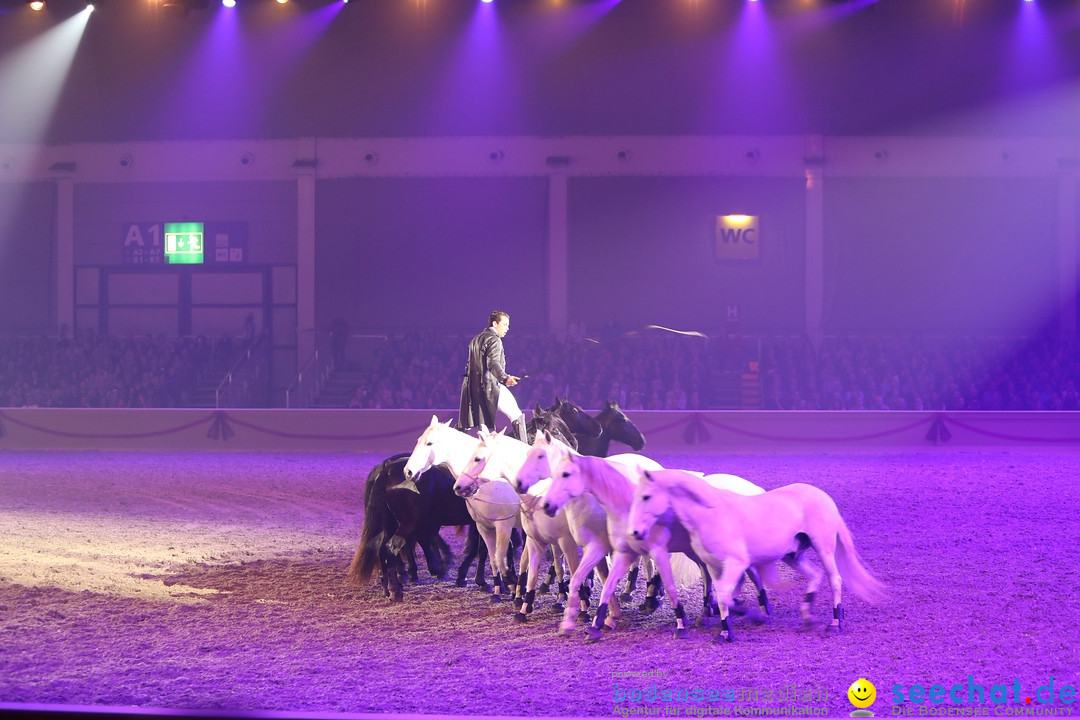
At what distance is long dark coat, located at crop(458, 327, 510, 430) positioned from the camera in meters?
8.05

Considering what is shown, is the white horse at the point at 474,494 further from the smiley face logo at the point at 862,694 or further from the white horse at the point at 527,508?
the smiley face logo at the point at 862,694

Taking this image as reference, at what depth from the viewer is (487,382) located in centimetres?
809

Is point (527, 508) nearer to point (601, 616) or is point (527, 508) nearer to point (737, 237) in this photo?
point (601, 616)

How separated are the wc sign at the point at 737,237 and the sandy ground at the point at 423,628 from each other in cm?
1295

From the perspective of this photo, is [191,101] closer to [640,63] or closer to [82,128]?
[82,128]

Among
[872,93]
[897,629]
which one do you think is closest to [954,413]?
[872,93]

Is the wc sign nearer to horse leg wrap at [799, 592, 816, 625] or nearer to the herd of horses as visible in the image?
the herd of horses

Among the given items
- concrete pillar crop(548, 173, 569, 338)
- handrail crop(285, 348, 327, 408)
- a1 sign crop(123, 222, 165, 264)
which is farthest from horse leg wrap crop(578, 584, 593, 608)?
a1 sign crop(123, 222, 165, 264)

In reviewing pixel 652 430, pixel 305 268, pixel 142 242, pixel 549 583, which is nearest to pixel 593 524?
pixel 549 583

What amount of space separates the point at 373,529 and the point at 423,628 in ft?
4.34

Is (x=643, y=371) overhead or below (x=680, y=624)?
overhead

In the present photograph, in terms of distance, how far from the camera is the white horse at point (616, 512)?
5828 mm

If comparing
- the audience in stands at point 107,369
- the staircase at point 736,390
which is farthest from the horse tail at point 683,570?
A: the audience in stands at point 107,369

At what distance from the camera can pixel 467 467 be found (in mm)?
6652
